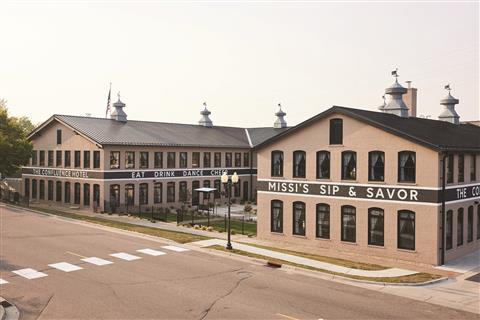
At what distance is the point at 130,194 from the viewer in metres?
45.2

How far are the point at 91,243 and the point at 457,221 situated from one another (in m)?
20.9

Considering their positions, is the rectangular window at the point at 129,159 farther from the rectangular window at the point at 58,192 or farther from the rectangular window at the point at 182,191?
the rectangular window at the point at 58,192

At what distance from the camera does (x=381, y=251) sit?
2584 centimetres

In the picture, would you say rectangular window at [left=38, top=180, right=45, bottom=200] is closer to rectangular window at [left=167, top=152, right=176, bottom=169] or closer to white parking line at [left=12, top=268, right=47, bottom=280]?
rectangular window at [left=167, top=152, right=176, bottom=169]

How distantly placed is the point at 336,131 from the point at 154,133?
27.3m

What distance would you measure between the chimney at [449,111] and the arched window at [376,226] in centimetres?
1844

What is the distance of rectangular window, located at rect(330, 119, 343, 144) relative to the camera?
27.9 metres

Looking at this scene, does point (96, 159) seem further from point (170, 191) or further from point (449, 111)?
point (449, 111)

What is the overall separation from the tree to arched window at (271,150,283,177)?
94.9 ft

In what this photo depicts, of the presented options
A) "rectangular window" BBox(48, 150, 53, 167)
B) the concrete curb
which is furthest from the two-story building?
"rectangular window" BBox(48, 150, 53, 167)

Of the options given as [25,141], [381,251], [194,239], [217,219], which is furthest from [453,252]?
[25,141]

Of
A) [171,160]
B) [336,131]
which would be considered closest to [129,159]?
[171,160]

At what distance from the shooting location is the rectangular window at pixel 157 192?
47.3m

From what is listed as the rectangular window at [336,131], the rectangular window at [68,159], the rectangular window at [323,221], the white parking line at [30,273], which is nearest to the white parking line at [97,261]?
the white parking line at [30,273]
